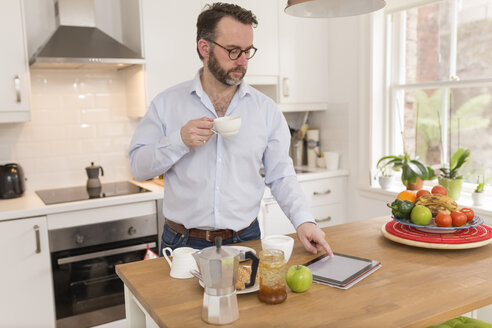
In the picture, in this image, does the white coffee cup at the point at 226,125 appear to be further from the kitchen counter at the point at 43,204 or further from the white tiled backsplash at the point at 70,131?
the white tiled backsplash at the point at 70,131

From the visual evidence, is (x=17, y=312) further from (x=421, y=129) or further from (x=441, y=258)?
(x=421, y=129)

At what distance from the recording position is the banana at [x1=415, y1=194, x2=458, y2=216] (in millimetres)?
1793

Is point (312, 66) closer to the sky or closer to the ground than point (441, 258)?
closer to the sky

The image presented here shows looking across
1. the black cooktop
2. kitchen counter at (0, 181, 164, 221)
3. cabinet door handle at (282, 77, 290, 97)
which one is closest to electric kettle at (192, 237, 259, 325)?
kitchen counter at (0, 181, 164, 221)

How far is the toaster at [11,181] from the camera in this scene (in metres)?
2.86

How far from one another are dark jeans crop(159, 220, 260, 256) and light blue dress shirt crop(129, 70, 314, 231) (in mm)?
48

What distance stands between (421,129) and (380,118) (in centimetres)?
31

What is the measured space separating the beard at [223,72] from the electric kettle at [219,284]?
37.5 inches

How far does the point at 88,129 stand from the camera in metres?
3.38

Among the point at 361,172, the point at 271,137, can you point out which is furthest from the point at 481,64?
the point at 271,137

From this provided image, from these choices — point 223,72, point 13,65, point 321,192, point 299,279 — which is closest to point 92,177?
point 13,65

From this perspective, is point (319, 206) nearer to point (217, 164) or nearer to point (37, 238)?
point (217, 164)

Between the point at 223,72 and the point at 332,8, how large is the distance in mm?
509

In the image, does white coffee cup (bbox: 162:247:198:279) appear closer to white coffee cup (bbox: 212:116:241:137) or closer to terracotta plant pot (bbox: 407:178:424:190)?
white coffee cup (bbox: 212:116:241:137)
